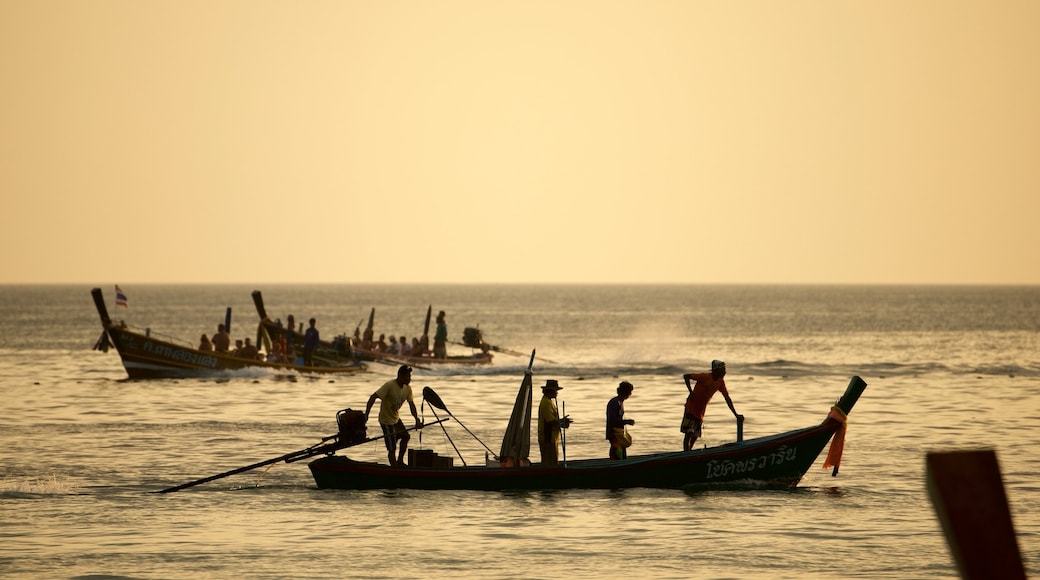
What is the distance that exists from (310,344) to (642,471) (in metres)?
31.1

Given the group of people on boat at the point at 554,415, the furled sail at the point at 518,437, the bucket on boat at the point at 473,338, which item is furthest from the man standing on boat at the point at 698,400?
the bucket on boat at the point at 473,338

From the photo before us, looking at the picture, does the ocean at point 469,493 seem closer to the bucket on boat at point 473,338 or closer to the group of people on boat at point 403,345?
the group of people on boat at point 403,345

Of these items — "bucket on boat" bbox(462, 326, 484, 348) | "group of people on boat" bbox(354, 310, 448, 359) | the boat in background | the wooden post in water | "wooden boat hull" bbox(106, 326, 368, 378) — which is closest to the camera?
the wooden post in water

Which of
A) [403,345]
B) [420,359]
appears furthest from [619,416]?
[403,345]

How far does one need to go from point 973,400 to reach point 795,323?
3733 inches

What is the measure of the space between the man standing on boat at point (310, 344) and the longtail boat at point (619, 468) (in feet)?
95.2

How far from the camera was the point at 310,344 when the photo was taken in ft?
167

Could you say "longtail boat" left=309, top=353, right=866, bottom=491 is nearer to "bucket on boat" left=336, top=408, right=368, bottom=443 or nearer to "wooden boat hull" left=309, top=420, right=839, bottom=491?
"wooden boat hull" left=309, top=420, right=839, bottom=491

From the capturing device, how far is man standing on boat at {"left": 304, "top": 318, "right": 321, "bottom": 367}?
50469 millimetres

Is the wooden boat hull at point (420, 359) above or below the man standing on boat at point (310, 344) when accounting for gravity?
below

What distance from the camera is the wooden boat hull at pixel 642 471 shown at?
2116 centimetres

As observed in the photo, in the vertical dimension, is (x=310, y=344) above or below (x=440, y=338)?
below

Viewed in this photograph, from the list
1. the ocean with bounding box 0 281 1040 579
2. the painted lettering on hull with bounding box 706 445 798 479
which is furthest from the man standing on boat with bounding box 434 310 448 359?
the painted lettering on hull with bounding box 706 445 798 479

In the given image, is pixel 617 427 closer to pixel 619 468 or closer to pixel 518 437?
pixel 619 468
